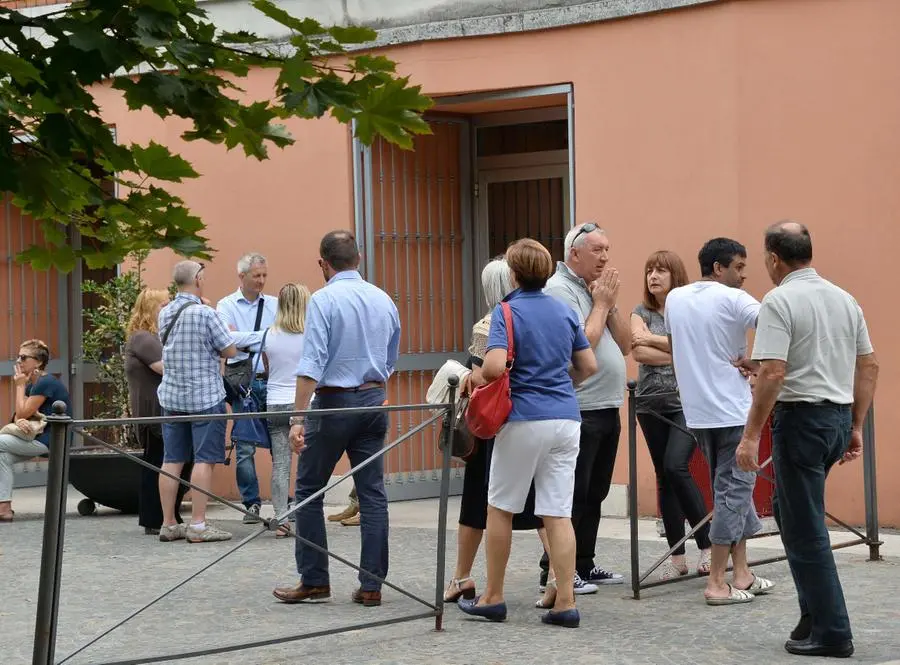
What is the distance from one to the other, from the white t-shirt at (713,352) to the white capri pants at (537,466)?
95cm

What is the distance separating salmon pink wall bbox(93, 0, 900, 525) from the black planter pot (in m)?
2.43

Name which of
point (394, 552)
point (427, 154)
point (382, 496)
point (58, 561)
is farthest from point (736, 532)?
point (427, 154)

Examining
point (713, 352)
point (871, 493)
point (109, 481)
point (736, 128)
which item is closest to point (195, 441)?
point (109, 481)

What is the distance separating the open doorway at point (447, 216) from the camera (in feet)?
39.4

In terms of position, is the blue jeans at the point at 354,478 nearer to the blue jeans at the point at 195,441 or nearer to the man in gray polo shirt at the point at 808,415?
the man in gray polo shirt at the point at 808,415

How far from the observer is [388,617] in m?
7.39

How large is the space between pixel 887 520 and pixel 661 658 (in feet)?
13.2

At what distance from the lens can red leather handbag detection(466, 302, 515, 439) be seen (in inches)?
273

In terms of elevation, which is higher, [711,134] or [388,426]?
[711,134]

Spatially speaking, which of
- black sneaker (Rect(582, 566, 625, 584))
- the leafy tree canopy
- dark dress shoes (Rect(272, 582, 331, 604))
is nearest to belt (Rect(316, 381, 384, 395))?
dark dress shoes (Rect(272, 582, 331, 604))

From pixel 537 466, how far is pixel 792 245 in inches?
61.5

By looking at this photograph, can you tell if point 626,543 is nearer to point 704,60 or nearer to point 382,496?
point 382,496

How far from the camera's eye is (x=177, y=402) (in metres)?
10.2

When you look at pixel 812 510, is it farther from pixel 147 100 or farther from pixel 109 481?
pixel 109 481
